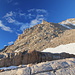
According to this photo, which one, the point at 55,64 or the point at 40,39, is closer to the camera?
the point at 55,64

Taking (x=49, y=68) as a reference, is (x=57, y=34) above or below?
above

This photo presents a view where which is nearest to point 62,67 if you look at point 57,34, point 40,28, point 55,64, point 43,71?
point 55,64

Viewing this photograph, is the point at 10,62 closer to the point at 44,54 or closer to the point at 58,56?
the point at 44,54

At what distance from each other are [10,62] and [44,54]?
792 cm

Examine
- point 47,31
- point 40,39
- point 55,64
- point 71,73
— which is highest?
point 47,31

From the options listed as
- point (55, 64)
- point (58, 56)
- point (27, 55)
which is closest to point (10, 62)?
point (27, 55)

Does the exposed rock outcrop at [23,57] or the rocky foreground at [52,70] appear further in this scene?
the exposed rock outcrop at [23,57]

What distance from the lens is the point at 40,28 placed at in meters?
72.7

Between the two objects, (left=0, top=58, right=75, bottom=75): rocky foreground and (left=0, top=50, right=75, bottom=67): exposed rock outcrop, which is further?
(left=0, top=50, right=75, bottom=67): exposed rock outcrop

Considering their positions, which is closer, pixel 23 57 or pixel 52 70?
pixel 52 70

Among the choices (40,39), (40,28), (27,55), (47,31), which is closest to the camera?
(27,55)

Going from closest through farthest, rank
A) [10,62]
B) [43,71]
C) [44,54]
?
[43,71] < [10,62] < [44,54]

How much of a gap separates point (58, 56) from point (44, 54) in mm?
3270

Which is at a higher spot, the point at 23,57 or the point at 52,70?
the point at 23,57
